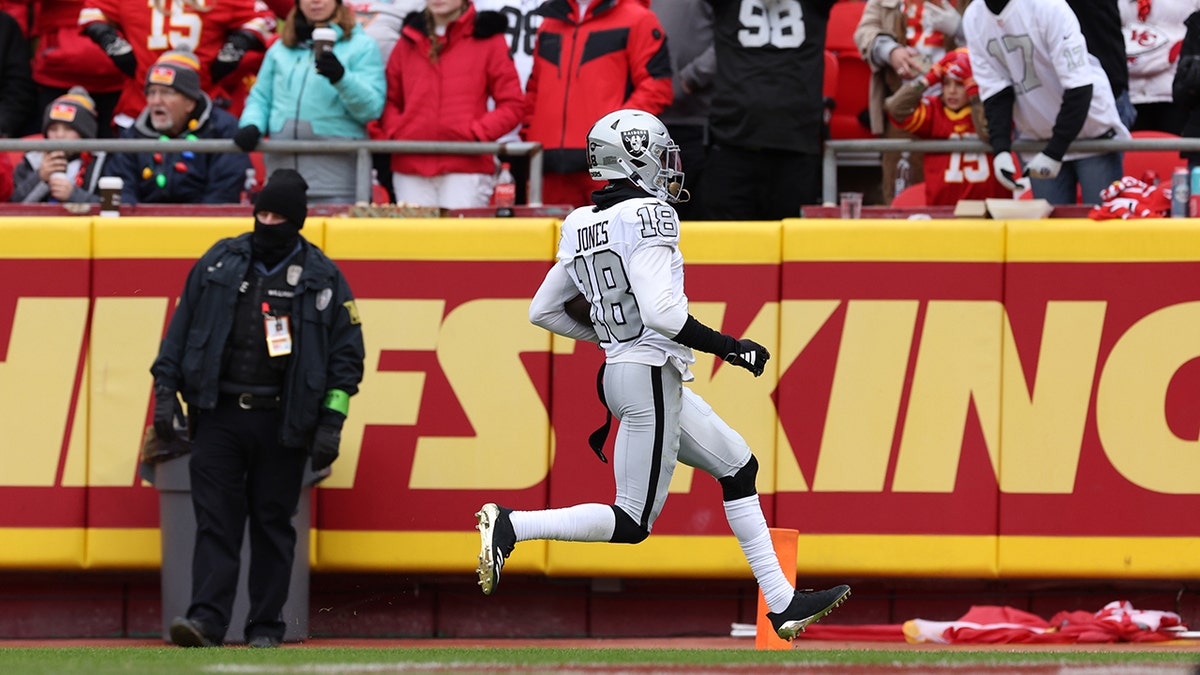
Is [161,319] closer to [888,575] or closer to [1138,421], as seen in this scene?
[888,575]

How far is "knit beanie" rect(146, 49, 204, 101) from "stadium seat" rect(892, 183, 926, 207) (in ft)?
13.1

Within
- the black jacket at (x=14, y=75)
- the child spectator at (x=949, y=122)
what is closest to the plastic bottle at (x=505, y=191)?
the child spectator at (x=949, y=122)

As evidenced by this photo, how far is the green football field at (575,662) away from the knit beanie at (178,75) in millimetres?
3682

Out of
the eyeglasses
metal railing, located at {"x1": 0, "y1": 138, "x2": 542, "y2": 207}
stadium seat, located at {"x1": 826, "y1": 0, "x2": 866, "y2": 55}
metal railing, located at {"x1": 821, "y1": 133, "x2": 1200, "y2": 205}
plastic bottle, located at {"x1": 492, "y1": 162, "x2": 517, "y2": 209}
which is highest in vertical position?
stadium seat, located at {"x1": 826, "y1": 0, "x2": 866, "y2": 55}

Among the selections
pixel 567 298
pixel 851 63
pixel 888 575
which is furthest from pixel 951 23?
pixel 567 298

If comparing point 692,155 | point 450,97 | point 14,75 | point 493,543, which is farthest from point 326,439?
point 14,75

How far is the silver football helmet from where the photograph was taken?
7.00 m

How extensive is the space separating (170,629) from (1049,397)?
437cm

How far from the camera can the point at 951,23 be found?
10.3m

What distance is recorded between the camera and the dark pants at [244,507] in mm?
8406

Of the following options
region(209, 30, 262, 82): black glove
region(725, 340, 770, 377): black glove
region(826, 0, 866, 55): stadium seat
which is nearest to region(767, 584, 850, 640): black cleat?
region(725, 340, 770, 377): black glove

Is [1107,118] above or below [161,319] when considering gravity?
above

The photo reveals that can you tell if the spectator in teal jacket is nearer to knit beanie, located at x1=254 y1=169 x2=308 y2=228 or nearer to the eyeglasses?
the eyeglasses

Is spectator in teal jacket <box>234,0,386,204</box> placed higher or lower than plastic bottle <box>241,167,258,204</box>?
higher
